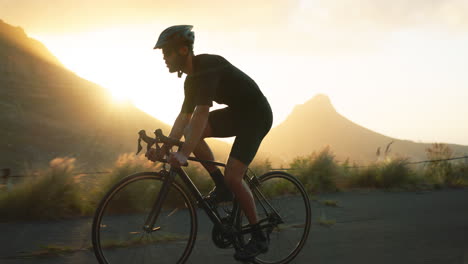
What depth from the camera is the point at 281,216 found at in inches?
189

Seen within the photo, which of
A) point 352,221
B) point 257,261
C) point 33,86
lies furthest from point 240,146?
point 33,86

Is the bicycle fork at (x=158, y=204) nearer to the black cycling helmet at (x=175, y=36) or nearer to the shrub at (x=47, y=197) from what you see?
the black cycling helmet at (x=175, y=36)

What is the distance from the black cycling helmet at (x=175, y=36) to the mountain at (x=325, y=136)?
309 feet

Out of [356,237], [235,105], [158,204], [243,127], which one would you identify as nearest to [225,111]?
[235,105]

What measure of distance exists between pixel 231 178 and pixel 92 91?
11922cm

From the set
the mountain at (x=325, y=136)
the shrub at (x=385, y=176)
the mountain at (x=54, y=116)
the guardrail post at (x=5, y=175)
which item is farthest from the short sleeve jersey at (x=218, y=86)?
the mountain at (x=325, y=136)

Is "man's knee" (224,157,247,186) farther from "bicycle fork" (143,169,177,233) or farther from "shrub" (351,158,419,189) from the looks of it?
"shrub" (351,158,419,189)

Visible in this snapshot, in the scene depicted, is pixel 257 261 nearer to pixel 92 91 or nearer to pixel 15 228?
pixel 15 228

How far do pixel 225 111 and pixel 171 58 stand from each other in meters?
0.78

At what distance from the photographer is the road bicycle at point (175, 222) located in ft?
12.0

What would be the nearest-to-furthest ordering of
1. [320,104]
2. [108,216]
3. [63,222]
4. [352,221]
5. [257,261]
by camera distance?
[108,216]
[257,261]
[63,222]
[352,221]
[320,104]

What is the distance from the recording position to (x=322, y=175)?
10984 millimetres

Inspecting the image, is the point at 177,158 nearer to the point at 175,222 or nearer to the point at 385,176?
the point at 175,222

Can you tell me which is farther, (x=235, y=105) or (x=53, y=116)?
(x=53, y=116)
